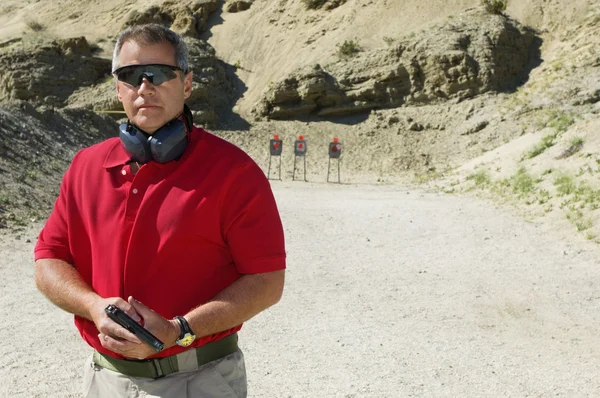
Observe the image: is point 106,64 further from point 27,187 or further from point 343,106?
point 27,187

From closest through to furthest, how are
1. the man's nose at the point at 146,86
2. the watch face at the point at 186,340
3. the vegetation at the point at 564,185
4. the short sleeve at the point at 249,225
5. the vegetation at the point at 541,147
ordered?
the watch face at the point at 186,340, the short sleeve at the point at 249,225, the man's nose at the point at 146,86, the vegetation at the point at 564,185, the vegetation at the point at 541,147

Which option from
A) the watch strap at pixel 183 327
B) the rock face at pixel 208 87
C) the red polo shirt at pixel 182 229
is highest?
the red polo shirt at pixel 182 229

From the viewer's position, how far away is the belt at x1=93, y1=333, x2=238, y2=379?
91.0 inches

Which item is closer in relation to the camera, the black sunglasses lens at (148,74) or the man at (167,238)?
the man at (167,238)

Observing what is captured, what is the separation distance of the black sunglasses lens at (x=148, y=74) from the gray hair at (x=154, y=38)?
0.05m

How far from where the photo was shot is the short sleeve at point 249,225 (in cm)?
225

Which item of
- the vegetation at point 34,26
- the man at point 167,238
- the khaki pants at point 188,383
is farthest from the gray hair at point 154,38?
the vegetation at point 34,26

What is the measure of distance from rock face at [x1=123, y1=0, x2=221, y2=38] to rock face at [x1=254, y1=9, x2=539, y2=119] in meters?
12.8

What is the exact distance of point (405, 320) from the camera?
7.67 m

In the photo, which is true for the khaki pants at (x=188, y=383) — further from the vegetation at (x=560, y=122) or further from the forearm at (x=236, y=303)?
the vegetation at (x=560, y=122)

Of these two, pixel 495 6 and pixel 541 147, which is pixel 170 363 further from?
pixel 495 6

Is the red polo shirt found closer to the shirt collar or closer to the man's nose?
the shirt collar

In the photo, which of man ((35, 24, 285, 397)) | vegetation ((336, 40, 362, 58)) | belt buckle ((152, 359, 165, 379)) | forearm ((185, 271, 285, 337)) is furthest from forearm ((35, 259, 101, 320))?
vegetation ((336, 40, 362, 58))

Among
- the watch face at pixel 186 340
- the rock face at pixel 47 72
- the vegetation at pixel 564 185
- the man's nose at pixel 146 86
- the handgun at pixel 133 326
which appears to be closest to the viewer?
the handgun at pixel 133 326
